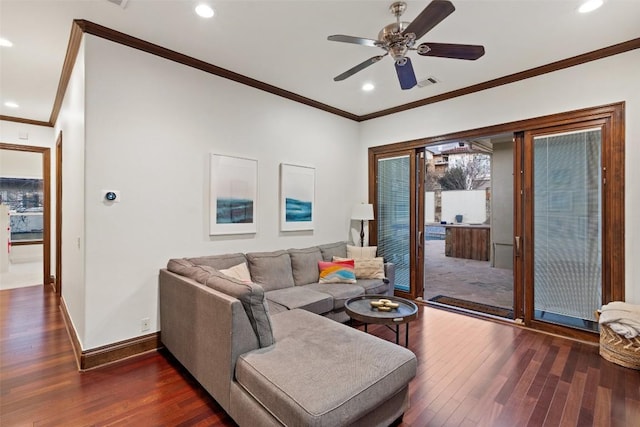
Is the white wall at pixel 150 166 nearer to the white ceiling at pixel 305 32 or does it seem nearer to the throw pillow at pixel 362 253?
the white ceiling at pixel 305 32

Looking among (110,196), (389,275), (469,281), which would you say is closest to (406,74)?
(389,275)

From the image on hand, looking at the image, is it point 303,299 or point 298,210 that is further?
point 298,210

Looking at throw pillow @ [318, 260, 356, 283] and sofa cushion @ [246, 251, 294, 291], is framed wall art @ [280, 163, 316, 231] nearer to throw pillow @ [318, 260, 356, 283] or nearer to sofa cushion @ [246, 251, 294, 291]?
sofa cushion @ [246, 251, 294, 291]

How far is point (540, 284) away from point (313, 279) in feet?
8.99

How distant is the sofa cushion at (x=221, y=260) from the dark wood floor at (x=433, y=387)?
0.93 metres

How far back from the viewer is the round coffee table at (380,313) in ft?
8.75

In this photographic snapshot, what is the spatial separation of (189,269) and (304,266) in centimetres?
168

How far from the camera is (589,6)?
8.10 ft

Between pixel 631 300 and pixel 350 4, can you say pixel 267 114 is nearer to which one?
pixel 350 4

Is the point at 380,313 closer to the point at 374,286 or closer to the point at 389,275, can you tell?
the point at 374,286

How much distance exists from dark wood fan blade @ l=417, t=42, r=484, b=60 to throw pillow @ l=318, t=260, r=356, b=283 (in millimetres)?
2672

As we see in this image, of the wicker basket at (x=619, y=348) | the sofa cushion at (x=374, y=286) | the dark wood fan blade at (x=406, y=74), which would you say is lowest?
the wicker basket at (x=619, y=348)

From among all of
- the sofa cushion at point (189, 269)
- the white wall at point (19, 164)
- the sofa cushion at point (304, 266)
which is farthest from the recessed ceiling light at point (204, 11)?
the white wall at point (19, 164)

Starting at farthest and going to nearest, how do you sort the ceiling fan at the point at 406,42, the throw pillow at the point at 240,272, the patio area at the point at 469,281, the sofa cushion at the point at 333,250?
the patio area at the point at 469,281
the sofa cushion at the point at 333,250
the throw pillow at the point at 240,272
the ceiling fan at the point at 406,42
